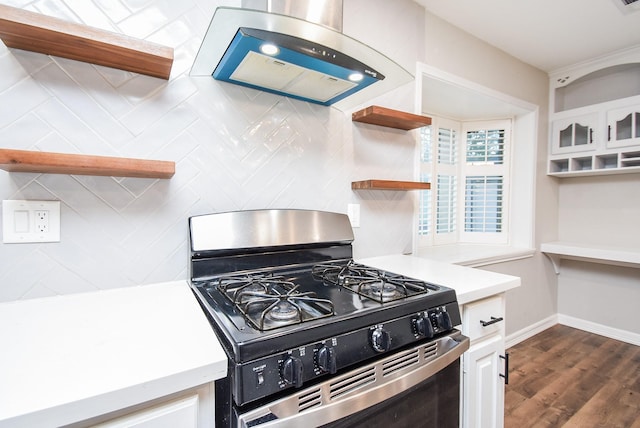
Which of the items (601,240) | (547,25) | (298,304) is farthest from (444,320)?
(601,240)

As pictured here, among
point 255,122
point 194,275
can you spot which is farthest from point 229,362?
point 255,122

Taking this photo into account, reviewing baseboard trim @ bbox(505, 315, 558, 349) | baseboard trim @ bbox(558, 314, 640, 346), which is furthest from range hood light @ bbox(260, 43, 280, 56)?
baseboard trim @ bbox(558, 314, 640, 346)

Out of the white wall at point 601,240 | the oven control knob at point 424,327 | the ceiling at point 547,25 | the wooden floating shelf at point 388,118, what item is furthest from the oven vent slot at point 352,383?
the white wall at point 601,240

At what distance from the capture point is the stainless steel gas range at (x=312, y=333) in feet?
2.19

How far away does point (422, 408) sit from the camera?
931 millimetres

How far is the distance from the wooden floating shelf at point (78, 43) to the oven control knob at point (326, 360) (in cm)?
98

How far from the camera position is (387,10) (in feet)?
5.72

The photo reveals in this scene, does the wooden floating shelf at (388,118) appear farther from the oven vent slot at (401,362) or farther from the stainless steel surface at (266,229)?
the oven vent slot at (401,362)

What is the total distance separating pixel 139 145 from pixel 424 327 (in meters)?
1.12

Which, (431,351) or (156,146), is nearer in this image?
(431,351)

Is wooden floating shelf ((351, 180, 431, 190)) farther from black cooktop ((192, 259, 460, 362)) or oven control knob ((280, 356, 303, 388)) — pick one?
oven control knob ((280, 356, 303, 388))

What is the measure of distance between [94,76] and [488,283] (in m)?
1.60

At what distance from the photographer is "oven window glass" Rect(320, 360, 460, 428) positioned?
2.59 ft

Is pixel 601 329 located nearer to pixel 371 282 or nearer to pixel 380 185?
pixel 380 185
